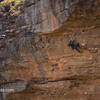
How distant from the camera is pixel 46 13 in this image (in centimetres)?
624

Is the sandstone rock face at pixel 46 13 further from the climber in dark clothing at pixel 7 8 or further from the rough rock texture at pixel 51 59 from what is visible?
the climber in dark clothing at pixel 7 8

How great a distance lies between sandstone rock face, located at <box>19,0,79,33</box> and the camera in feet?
19.1

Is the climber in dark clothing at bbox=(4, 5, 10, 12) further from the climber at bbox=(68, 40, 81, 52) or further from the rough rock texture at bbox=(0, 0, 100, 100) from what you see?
the climber at bbox=(68, 40, 81, 52)

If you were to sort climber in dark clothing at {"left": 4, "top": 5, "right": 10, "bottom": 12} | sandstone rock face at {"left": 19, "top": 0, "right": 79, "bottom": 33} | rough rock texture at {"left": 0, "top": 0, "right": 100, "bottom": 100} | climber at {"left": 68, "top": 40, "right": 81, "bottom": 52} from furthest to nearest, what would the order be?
climber in dark clothing at {"left": 4, "top": 5, "right": 10, "bottom": 12} < climber at {"left": 68, "top": 40, "right": 81, "bottom": 52} < rough rock texture at {"left": 0, "top": 0, "right": 100, "bottom": 100} < sandstone rock face at {"left": 19, "top": 0, "right": 79, "bottom": 33}

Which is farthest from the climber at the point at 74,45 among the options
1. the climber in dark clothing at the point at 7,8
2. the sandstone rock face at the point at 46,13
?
the climber in dark clothing at the point at 7,8

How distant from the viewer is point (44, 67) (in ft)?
22.5

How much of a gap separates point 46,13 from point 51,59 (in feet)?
5.99

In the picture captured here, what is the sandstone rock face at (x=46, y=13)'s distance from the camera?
5.83 metres

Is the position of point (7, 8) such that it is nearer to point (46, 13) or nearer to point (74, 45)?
point (46, 13)

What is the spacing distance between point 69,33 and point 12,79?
125 inches

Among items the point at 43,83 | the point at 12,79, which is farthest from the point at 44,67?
the point at 12,79

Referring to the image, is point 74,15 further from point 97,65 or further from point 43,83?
point 43,83

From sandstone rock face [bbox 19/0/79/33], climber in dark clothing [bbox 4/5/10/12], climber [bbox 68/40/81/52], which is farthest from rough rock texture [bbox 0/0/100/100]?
climber in dark clothing [bbox 4/5/10/12]

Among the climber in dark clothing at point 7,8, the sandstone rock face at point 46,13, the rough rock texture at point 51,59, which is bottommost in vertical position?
the rough rock texture at point 51,59
